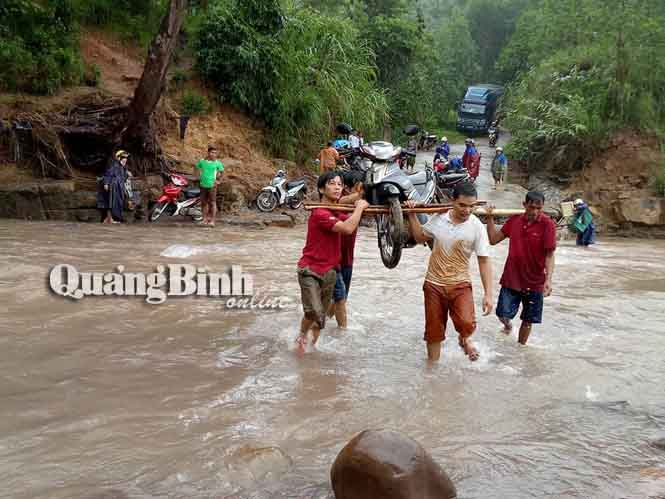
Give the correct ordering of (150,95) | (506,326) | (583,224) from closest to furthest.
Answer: (506,326), (150,95), (583,224)

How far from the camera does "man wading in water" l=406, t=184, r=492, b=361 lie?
18.3ft

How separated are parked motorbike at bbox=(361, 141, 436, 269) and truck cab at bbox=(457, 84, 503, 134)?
26838mm

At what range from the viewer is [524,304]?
6648mm

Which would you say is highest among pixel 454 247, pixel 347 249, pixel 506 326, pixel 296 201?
pixel 454 247

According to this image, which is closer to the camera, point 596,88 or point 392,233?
point 392,233

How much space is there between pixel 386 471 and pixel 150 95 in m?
11.5

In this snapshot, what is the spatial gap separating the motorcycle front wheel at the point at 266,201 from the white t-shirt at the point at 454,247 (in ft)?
31.4

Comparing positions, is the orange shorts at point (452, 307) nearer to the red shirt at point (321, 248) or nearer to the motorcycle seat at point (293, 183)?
the red shirt at point (321, 248)

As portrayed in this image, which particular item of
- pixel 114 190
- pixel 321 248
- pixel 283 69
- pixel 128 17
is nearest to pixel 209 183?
pixel 114 190

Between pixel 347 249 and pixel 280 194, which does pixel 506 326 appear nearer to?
pixel 347 249

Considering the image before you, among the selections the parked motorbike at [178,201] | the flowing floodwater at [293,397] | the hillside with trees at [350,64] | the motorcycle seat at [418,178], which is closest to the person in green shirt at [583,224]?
the hillside with trees at [350,64]

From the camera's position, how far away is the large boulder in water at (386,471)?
3.62 m

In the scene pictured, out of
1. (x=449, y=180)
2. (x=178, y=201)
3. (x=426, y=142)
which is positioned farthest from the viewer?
(x=426, y=142)

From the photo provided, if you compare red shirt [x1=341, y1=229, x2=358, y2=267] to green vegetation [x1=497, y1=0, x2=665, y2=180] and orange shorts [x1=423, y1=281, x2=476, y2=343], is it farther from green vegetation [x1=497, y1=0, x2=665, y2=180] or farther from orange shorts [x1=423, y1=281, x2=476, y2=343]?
green vegetation [x1=497, y1=0, x2=665, y2=180]
